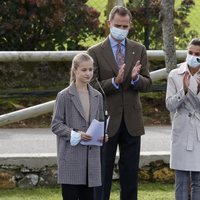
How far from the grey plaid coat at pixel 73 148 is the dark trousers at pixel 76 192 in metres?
0.07

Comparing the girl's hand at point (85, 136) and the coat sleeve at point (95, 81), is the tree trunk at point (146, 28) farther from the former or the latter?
the girl's hand at point (85, 136)

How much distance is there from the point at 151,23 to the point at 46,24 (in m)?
1.73

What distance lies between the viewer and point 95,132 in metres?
6.73

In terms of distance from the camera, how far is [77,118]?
268 inches

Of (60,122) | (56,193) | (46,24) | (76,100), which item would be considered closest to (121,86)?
(76,100)

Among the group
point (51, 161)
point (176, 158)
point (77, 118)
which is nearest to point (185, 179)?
point (176, 158)

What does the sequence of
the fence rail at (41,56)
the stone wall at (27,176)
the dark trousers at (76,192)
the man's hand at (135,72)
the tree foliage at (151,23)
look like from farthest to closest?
the tree foliage at (151,23) → the fence rail at (41,56) → the stone wall at (27,176) → the man's hand at (135,72) → the dark trousers at (76,192)

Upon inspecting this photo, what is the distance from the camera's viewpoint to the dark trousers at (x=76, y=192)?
6.78 m

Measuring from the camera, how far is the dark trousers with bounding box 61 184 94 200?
6.78m

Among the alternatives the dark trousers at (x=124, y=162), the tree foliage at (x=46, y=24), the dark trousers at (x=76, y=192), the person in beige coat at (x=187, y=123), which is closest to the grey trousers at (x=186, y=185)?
Answer: the person in beige coat at (x=187, y=123)

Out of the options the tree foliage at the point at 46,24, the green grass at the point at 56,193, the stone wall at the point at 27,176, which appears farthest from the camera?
the tree foliage at the point at 46,24

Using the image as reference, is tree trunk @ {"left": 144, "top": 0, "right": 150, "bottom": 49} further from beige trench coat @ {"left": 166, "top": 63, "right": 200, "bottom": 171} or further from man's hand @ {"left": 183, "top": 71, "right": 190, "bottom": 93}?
man's hand @ {"left": 183, "top": 71, "right": 190, "bottom": 93}

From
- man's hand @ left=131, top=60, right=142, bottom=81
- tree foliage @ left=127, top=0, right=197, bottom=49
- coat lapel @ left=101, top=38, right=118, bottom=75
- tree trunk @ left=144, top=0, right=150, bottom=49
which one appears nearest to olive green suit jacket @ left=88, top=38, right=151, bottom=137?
coat lapel @ left=101, top=38, right=118, bottom=75

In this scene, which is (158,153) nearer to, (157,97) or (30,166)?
(30,166)
